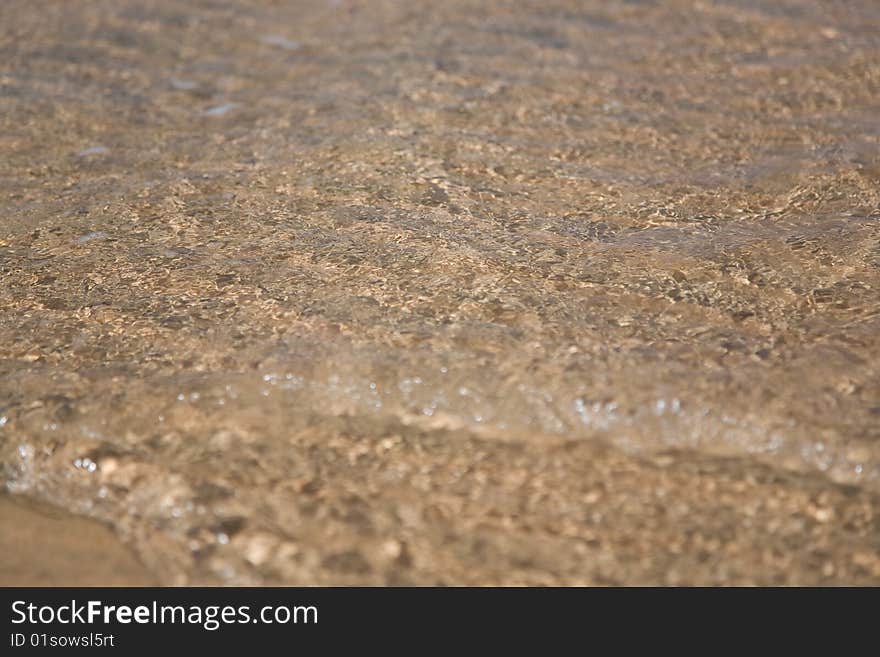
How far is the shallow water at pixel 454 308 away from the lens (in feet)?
7.13

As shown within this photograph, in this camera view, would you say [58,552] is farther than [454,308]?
No

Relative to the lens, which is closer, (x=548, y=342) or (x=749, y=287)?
(x=548, y=342)

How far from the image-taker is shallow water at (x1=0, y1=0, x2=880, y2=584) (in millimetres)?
2172

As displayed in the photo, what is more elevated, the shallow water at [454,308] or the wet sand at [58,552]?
the shallow water at [454,308]

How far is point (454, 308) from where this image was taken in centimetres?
277

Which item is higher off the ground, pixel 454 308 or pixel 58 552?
pixel 454 308

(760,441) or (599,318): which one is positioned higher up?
(599,318)

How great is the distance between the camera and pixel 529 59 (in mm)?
4441

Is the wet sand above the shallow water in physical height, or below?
below

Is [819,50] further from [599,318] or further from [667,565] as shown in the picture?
[667,565]

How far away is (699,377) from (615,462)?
1.19 feet
